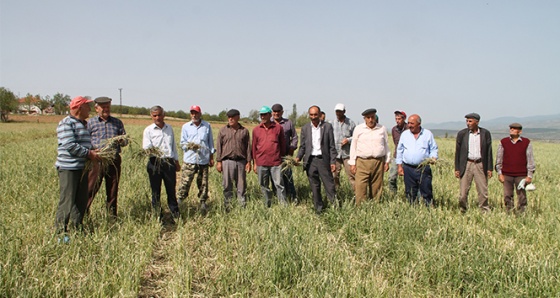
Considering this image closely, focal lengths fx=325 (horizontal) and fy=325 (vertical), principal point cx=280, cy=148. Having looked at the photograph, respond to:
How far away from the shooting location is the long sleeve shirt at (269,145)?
227 inches

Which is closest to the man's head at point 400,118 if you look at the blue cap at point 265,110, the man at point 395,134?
the man at point 395,134

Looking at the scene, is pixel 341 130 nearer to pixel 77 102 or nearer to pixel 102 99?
pixel 102 99

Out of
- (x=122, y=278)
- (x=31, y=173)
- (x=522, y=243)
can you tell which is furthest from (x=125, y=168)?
(x=522, y=243)

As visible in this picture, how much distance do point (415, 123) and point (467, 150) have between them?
3.54ft

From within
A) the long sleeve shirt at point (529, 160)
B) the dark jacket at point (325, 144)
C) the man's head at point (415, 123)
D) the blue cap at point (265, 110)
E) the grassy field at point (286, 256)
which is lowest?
the grassy field at point (286, 256)

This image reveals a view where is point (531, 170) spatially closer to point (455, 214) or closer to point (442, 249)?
point (455, 214)

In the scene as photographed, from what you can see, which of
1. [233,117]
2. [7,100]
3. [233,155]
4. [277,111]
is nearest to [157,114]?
[233,117]

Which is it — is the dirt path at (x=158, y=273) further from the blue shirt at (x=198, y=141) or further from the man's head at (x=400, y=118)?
the man's head at (x=400, y=118)

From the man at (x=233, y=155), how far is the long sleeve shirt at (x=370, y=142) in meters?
1.98

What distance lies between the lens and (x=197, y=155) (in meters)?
5.83

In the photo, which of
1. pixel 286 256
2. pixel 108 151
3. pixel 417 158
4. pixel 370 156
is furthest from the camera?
pixel 417 158

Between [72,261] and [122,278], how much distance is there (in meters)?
0.66

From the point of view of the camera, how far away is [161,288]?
10.4 feet

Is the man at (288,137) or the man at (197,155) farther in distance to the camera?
the man at (288,137)
